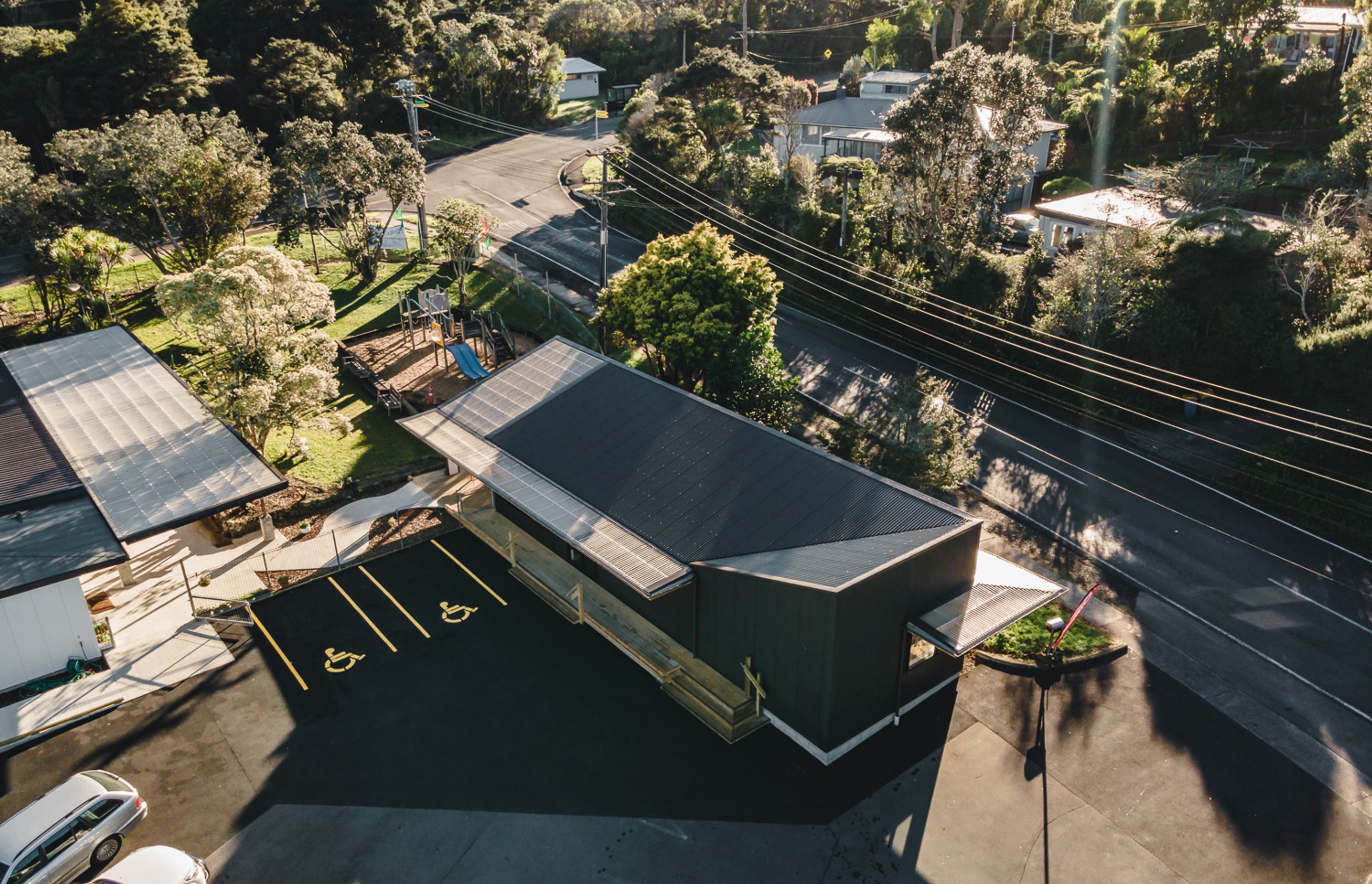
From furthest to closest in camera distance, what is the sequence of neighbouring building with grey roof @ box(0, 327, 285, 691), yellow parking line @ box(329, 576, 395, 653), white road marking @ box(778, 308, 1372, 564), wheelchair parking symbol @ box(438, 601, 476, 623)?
white road marking @ box(778, 308, 1372, 564) < wheelchair parking symbol @ box(438, 601, 476, 623) < yellow parking line @ box(329, 576, 395, 653) < neighbouring building with grey roof @ box(0, 327, 285, 691)

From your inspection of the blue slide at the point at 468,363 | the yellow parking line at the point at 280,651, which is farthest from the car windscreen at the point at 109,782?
the blue slide at the point at 468,363

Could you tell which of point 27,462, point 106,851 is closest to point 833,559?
point 106,851

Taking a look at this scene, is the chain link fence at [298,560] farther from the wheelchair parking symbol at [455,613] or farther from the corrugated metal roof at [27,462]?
the corrugated metal roof at [27,462]

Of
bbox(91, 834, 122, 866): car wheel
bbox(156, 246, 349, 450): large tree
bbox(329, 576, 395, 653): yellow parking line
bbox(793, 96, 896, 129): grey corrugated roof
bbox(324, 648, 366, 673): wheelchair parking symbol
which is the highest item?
bbox(793, 96, 896, 129): grey corrugated roof

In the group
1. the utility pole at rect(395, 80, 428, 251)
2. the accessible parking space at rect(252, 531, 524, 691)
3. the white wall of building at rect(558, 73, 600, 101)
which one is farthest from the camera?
the white wall of building at rect(558, 73, 600, 101)

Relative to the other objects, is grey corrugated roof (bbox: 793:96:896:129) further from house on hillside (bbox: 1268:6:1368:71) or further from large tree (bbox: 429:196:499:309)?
large tree (bbox: 429:196:499:309)

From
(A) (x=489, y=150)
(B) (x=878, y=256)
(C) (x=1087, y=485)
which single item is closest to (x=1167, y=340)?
(C) (x=1087, y=485)

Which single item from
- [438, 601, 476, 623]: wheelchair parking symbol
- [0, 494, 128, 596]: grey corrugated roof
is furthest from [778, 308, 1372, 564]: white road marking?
[0, 494, 128, 596]: grey corrugated roof
